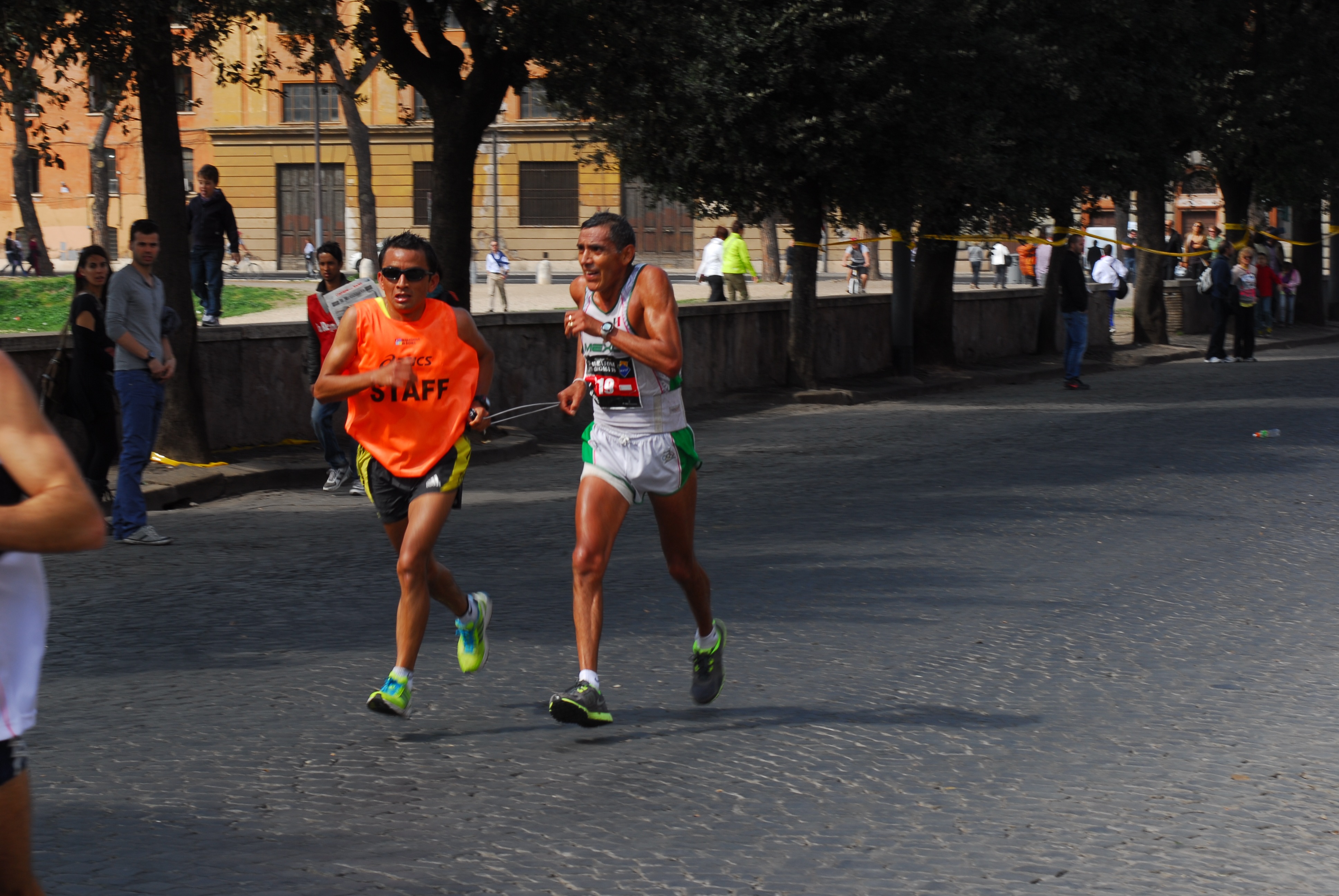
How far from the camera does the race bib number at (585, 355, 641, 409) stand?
5.76 m

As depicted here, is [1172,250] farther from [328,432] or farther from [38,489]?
[38,489]

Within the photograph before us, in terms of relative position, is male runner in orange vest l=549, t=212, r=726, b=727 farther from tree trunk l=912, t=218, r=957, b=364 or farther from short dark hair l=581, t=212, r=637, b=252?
tree trunk l=912, t=218, r=957, b=364

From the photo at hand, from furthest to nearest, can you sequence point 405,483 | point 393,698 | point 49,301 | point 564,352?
point 49,301
point 564,352
point 405,483
point 393,698

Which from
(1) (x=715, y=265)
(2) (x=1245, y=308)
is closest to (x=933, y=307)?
(2) (x=1245, y=308)

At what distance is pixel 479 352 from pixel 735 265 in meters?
25.2

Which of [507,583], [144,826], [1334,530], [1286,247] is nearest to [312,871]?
[144,826]

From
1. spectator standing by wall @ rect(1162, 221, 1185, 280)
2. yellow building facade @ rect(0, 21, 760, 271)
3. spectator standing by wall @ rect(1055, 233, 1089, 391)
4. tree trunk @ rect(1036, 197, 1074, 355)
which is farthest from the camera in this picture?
yellow building facade @ rect(0, 21, 760, 271)

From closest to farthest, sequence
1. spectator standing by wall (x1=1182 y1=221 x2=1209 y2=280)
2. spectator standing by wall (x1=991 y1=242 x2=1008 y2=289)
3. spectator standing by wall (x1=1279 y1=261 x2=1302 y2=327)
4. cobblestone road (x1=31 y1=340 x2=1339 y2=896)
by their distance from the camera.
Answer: cobblestone road (x1=31 y1=340 x2=1339 y2=896), spectator standing by wall (x1=1279 y1=261 x2=1302 y2=327), spectator standing by wall (x1=1182 y1=221 x2=1209 y2=280), spectator standing by wall (x1=991 y1=242 x2=1008 y2=289)

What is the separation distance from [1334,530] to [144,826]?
7.58 metres

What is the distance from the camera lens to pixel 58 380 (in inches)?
392

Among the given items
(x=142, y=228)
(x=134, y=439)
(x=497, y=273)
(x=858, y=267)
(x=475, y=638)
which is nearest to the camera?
(x=475, y=638)

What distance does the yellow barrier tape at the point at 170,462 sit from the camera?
12562 millimetres

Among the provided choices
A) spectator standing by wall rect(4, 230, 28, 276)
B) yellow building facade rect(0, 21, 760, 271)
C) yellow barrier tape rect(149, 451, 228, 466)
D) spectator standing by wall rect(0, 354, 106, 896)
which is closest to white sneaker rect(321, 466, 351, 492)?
yellow barrier tape rect(149, 451, 228, 466)

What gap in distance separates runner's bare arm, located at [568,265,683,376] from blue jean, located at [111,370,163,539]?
4.85m
